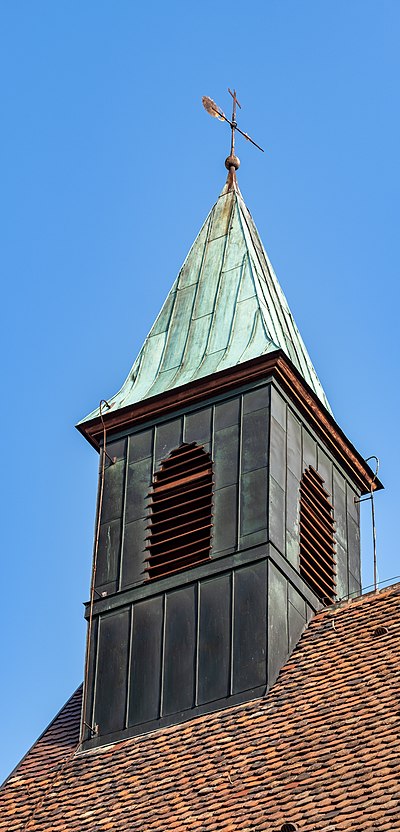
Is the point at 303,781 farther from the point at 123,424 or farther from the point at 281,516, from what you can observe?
the point at 123,424

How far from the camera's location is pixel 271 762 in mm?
21328

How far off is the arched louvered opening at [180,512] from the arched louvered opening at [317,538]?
46.4 inches

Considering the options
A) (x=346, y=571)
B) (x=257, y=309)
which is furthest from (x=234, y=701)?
(x=257, y=309)

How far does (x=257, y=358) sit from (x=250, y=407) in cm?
60

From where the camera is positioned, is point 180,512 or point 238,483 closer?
point 238,483

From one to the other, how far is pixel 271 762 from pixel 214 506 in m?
4.40

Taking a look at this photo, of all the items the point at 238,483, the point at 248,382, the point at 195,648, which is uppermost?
the point at 248,382

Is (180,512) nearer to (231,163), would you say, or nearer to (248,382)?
(248,382)

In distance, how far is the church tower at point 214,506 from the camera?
23.9 m

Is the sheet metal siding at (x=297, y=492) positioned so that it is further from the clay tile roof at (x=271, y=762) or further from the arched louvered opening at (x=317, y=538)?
the clay tile roof at (x=271, y=762)

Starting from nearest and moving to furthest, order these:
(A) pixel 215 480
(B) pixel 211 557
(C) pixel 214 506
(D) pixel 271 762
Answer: (D) pixel 271 762 < (B) pixel 211 557 < (C) pixel 214 506 < (A) pixel 215 480

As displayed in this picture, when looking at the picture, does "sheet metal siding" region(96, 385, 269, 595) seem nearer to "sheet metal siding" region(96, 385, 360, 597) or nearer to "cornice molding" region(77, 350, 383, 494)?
A: "sheet metal siding" region(96, 385, 360, 597)

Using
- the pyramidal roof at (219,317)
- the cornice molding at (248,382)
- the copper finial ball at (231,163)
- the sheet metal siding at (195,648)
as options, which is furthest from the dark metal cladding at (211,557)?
the copper finial ball at (231,163)

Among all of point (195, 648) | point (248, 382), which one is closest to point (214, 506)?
point (248, 382)
